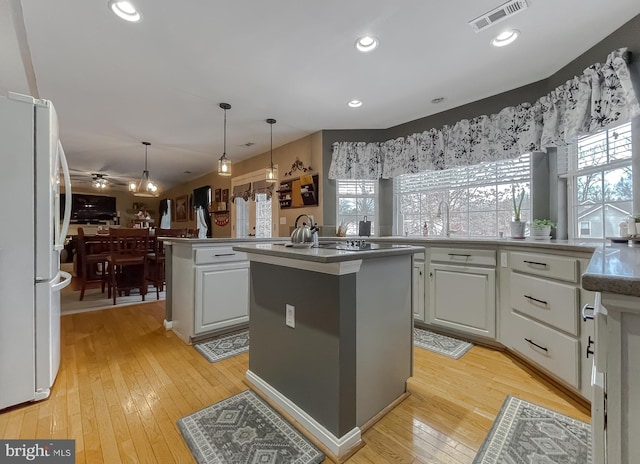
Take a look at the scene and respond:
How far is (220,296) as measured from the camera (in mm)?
2633

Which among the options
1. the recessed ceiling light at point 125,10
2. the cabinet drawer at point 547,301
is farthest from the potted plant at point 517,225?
the recessed ceiling light at point 125,10

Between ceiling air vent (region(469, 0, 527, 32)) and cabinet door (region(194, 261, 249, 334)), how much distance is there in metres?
2.64

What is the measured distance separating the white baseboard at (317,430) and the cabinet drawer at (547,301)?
1.48 metres

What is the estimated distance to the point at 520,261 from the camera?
7.09 feet

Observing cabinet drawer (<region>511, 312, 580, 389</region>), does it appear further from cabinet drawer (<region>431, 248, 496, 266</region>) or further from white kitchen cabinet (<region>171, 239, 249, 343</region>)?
white kitchen cabinet (<region>171, 239, 249, 343</region>)

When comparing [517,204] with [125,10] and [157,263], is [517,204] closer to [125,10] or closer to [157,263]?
[125,10]

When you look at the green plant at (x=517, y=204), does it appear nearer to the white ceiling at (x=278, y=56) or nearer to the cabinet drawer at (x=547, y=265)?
the cabinet drawer at (x=547, y=265)

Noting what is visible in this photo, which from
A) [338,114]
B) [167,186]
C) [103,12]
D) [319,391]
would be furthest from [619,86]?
[167,186]

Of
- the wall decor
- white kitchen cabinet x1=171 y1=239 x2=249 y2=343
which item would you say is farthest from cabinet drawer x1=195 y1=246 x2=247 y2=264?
the wall decor

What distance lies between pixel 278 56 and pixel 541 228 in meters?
2.69

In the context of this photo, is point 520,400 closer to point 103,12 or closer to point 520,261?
point 520,261

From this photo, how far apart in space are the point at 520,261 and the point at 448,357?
3.09 feet

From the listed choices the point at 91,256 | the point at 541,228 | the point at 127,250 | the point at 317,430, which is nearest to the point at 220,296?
the point at 317,430

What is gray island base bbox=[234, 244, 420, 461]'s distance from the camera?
4.36 ft
